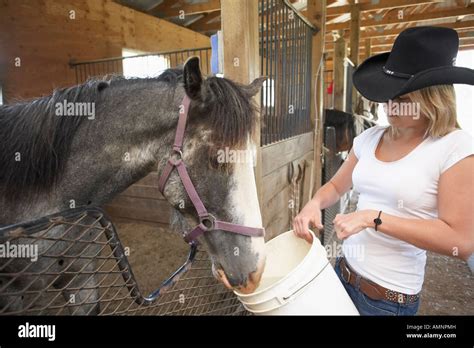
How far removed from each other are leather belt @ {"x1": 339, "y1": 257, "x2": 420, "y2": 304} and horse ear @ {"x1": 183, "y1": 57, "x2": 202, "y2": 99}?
0.80m

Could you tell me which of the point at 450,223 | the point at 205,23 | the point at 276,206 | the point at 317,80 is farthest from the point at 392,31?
the point at 450,223

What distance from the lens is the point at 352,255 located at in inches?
41.7

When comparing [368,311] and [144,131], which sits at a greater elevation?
[144,131]

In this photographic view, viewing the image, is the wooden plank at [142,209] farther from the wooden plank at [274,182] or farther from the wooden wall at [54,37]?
the wooden plank at [274,182]

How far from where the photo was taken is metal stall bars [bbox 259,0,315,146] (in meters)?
1.89

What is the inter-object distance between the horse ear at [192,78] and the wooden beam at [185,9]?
5.35 meters

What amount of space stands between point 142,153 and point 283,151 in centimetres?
124

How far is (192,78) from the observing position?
0.90 meters

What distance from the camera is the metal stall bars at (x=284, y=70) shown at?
189cm

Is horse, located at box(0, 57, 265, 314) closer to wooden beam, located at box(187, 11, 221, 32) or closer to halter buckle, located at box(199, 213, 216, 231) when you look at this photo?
halter buckle, located at box(199, 213, 216, 231)
